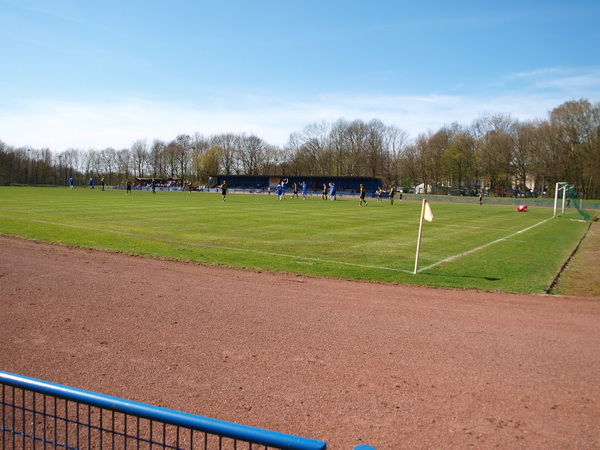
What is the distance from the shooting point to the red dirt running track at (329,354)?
184 inches

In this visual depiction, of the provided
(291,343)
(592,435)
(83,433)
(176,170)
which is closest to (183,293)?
(291,343)

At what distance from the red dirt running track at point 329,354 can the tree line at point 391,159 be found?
75.4 m

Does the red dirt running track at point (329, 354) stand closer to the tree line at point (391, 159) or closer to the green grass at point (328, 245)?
the green grass at point (328, 245)

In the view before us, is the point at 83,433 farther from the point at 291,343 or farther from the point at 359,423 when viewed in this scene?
the point at 291,343

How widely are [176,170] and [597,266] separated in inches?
4972

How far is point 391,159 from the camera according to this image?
111 m

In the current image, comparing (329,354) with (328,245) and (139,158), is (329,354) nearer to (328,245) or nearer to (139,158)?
(328,245)

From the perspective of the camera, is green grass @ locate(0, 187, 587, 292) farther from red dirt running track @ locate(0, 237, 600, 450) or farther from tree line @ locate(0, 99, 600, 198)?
tree line @ locate(0, 99, 600, 198)

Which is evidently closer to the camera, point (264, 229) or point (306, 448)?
point (306, 448)

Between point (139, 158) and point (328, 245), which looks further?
point (139, 158)

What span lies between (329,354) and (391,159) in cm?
10833

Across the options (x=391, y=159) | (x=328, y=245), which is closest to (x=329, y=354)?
(x=328, y=245)

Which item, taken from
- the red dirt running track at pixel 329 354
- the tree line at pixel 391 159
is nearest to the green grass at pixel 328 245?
the red dirt running track at pixel 329 354

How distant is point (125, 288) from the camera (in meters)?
9.63
